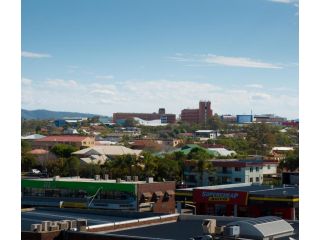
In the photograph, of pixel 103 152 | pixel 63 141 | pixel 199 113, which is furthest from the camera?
pixel 199 113

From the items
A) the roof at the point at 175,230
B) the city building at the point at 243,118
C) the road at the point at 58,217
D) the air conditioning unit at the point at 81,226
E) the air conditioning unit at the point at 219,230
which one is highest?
the city building at the point at 243,118

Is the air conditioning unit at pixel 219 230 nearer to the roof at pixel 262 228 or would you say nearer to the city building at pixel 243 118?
the roof at pixel 262 228

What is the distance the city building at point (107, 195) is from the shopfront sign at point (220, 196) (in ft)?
4.42

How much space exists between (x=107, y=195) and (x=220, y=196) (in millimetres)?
2902

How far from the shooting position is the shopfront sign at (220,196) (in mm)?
12344

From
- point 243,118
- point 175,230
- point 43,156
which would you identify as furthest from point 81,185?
point 243,118

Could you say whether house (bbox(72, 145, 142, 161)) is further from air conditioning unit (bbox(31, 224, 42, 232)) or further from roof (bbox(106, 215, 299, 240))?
air conditioning unit (bbox(31, 224, 42, 232))

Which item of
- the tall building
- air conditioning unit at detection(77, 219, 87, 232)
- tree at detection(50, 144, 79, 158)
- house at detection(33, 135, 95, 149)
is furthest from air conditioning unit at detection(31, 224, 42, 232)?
the tall building

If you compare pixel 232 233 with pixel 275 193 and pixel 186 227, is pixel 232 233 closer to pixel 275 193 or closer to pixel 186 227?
pixel 186 227

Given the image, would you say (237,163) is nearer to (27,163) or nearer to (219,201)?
(219,201)

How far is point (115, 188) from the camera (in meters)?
14.0

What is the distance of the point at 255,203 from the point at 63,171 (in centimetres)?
1055

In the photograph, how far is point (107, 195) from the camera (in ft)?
46.3

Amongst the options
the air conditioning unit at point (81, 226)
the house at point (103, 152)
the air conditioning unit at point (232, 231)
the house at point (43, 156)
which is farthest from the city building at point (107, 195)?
the house at point (103, 152)
